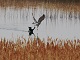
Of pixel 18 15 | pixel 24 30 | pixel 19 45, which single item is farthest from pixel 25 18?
pixel 19 45

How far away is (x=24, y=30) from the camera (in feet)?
58.7

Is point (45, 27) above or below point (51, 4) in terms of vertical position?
below

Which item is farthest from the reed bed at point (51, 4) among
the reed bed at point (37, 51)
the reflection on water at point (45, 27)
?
the reed bed at point (37, 51)

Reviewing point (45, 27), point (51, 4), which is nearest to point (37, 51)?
point (45, 27)

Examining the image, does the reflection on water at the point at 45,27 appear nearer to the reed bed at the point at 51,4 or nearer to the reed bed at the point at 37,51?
the reed bed at the point at 37,51

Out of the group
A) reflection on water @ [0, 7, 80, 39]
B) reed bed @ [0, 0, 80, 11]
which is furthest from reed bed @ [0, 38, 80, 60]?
reed bed @ [0, 0, 80, 11]

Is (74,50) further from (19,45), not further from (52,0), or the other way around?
(52,0)

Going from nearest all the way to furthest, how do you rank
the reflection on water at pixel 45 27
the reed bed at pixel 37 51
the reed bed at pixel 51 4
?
the reed bed at pixel 37 51
the reflection on water at pixel 45 27
the reed bed at pixel 51 4

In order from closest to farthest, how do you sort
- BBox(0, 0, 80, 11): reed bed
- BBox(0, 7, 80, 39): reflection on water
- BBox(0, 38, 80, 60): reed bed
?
BBox(0, 38, 80, 60): reed bed
BBox(0, 7, 80, 39): reflection on water
BBox(0, 0, 80, 11): reed bed

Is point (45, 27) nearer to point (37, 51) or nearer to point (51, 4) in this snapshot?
point (37, 51)

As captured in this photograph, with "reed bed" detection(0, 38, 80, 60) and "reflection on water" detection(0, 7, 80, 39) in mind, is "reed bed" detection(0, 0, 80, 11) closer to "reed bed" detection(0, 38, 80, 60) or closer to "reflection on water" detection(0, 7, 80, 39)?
"reflection on water" detection(0, 7, 80, 39)

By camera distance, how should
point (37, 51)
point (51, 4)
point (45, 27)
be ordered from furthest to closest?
point (51, 4) → point (45, 27) → point (37, 51)

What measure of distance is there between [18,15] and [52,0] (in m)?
11.2

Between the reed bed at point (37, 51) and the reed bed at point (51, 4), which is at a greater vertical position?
the reed bed at point (51, 4)
